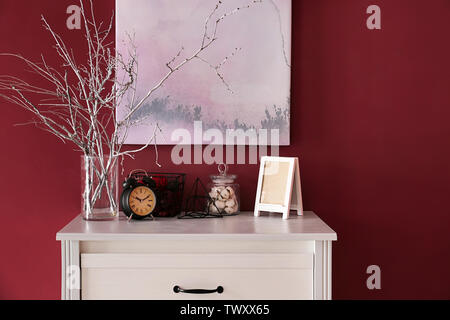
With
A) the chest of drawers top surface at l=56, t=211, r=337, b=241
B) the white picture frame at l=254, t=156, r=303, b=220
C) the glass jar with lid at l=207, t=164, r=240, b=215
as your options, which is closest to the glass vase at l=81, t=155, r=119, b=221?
the chest of drawers top surface at l=56, t=211, r=337, b=241

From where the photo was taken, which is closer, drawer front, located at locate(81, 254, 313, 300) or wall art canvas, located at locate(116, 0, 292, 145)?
drawer front, located at locate(81, 254, 313, 300)

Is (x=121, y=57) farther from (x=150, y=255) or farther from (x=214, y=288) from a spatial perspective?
(x=214, y=288)

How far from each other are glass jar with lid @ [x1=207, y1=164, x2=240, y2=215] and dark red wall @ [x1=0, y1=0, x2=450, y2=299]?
0.39 ft

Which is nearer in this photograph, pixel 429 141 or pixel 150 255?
pixel 150 255

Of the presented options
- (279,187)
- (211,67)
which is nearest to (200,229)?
(279,187)

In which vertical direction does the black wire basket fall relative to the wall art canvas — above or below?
below

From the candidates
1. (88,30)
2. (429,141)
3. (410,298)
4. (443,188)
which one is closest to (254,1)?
(88,30)

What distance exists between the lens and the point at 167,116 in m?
2.28

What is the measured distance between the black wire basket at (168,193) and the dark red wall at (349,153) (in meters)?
0.12

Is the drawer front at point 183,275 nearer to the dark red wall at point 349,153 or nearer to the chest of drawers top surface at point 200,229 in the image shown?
the chest of drawers top surface at point 200,229

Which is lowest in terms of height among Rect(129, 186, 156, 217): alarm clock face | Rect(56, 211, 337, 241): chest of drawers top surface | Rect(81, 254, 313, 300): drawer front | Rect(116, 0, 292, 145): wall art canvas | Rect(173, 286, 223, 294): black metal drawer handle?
Rect(173, 286, 223, 294): black metal drawer handle

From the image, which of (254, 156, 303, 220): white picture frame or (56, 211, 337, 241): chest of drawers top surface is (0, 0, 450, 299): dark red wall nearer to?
(254, 156, 303, 220): white picture frame

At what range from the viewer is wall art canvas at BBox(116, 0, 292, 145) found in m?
2.26
